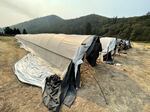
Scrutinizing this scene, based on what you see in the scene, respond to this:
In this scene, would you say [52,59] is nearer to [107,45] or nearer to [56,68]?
[56,68]

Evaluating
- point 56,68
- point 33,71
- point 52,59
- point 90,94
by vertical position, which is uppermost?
point 52,59

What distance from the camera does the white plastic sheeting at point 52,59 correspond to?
789cm

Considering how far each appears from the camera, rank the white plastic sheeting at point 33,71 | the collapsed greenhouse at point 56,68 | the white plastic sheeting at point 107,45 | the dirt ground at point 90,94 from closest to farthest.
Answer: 1. the dirt ground at point 90,94
2. the collapsed greenhouse at point 56,68
3. the white plastic sheeting at point 33,71
4. the white plastic sheeting at point 107,45

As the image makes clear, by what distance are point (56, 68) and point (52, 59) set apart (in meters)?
1.04

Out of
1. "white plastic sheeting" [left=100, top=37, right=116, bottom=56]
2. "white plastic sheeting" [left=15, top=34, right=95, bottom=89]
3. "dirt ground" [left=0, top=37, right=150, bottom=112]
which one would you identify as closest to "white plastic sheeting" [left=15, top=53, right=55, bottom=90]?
"white plastic sheeting" [left=15, top=34, right=95, bottom=89]

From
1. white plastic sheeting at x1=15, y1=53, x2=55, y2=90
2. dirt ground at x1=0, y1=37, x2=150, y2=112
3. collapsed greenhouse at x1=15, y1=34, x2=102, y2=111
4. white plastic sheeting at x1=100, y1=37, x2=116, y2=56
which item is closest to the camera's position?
dirt ground at x1=0, y1=37, x2=150, y2=112

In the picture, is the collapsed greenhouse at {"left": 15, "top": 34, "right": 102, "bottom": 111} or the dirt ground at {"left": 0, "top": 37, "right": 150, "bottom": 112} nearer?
the dirt ground at {"left": 0, "top": 37, "right": 150, "bottom": 112}

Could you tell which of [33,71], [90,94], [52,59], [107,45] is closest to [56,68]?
[52,59]

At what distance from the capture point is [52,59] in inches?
373

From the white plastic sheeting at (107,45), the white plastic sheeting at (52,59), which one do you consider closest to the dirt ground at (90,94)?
the white plastic sheeting at (52,59)

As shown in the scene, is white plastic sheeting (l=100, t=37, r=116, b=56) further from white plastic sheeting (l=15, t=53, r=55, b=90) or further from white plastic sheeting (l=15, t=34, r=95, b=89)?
white plastic sheeting (l=15, t=53, r=55, b=90)

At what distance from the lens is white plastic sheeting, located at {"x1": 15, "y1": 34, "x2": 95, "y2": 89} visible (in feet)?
25.9

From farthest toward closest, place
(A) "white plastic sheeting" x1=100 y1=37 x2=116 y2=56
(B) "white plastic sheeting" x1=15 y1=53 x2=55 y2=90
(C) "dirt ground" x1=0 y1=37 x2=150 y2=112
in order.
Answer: (A) "white plastic sheeting" x1=100 y1=37 x2=116 y2=56, (B) "white plastic sheeting" x1=15 y1=53 x2=55 y2=90, (C) "dirt ground" x1=0 y1=37 x2=150 y2=112

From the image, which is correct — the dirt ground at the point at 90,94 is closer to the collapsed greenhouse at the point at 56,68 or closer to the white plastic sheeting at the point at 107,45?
the collapsed greenhouse at the point at 56,68
